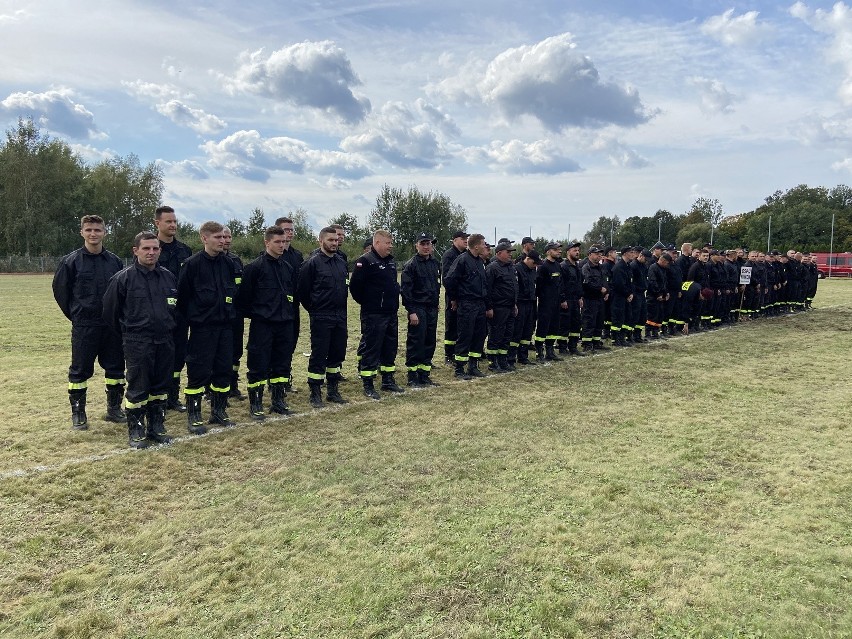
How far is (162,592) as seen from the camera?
3021mm

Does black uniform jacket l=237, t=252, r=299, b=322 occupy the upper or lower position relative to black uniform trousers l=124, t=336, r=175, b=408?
upper

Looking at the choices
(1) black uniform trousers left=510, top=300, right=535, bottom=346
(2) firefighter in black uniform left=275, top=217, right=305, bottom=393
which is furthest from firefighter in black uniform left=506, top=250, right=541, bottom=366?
(2) firefighter in black uniform left=275, top=217, right=305, bottom=393

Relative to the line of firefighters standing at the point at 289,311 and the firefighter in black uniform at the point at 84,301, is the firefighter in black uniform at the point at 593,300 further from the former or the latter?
the firefighter in black uniform at the point at 84,301

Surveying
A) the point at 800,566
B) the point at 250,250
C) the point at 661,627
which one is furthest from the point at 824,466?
the point at 250,250

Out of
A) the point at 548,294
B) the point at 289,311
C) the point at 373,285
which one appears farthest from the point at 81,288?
the point at 548,294

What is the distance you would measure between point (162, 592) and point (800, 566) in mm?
3625

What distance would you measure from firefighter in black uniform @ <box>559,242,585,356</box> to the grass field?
3.82 metres

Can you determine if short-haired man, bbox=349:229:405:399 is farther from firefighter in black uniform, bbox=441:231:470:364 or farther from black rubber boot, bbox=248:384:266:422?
firefighter in black uniform, bbox=441:231:470:364

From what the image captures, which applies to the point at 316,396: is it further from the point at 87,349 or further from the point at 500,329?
the point at 500,329

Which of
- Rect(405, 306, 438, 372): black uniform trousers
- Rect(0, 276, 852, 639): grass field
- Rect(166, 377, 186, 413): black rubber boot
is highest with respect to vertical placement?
Rect(405, 306, 438, 372): black uniform trousers

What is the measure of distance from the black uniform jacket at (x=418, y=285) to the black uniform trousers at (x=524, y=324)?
2019 millimetres

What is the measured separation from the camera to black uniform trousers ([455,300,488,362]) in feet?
28.2

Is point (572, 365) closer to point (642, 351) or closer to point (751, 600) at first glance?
point (642, 351)

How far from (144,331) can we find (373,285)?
298cm
